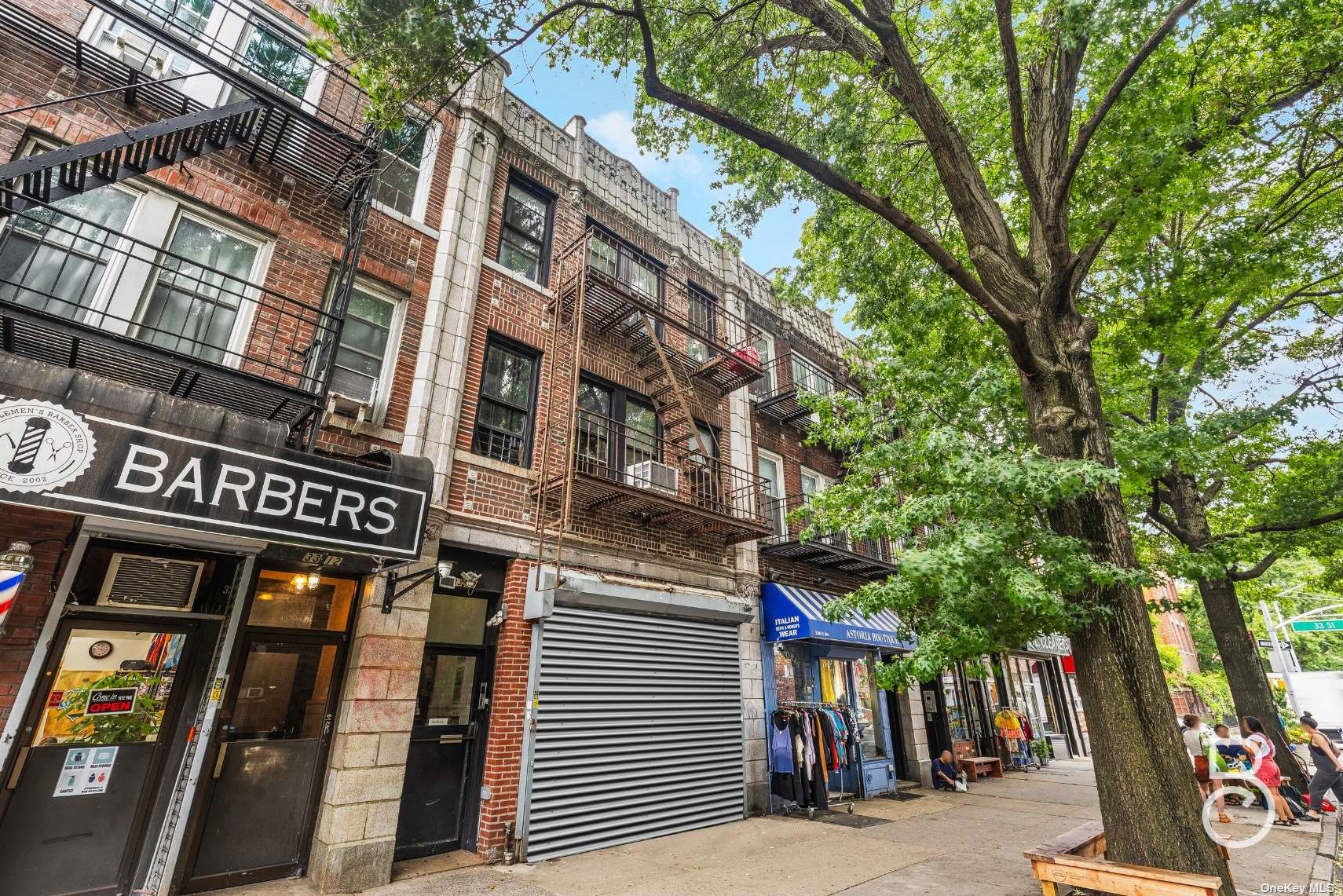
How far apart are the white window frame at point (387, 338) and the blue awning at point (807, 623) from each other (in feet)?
25.3

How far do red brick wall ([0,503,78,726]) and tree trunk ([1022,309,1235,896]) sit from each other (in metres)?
9.27

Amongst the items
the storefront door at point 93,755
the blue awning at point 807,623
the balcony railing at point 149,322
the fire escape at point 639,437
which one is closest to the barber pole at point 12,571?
the storefront door at point 93,755

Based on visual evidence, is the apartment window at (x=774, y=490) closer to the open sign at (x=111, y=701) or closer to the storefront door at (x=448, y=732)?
the storefront door at (x=448, y=732)

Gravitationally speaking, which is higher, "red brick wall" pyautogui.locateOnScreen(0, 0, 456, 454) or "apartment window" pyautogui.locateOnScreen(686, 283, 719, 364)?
"apartment window" pyautogui.locateOnScreen(686, 283, 719, 364)

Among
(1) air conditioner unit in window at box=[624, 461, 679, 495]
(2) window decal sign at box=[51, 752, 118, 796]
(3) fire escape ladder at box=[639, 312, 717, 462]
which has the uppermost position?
(3) fire escape ladder at box=[639, 312, 717, 462]

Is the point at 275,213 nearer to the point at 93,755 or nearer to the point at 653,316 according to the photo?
the point at 653,316

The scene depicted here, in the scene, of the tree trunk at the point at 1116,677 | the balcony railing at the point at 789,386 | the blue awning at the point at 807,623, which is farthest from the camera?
the balcony railing at the point at 789,386

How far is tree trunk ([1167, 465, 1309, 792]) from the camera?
37.2ft

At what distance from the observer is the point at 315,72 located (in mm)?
8539

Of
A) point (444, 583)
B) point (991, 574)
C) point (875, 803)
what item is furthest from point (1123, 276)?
point (444, 583)

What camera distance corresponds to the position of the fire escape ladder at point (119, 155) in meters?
4.96

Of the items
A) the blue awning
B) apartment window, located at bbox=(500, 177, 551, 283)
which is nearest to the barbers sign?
apartment window, located at bbox=(500, 177, 551, 283)

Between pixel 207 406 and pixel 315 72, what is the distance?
21.0ft

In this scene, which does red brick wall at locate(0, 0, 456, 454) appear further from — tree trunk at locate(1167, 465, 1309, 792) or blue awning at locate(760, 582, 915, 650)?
tree trunk at locate(1167, 465, 1309, 792)
